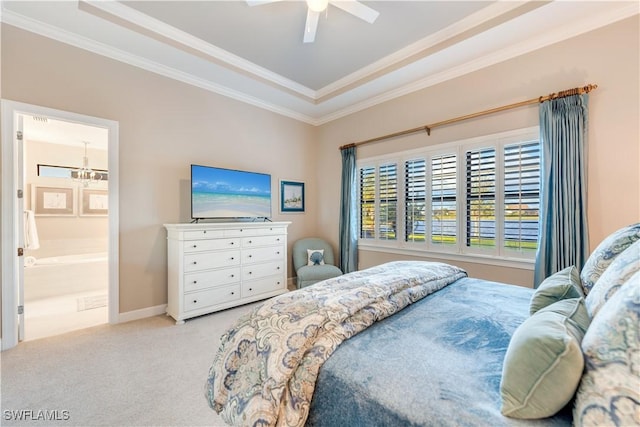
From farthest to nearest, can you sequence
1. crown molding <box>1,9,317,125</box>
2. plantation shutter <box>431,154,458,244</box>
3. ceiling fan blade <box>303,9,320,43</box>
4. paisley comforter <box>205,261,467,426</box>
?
1. plantation shutter <box>431,154,458,244</box>
2. crown molding <box>1,9,317,125</box>
3. ceiling fan blade <box>303,9,320,43</box>
4. paisley comforter <box>205,261,467,426</box>

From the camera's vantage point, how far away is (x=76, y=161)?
529 centimetres

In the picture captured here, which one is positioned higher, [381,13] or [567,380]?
[381,13]

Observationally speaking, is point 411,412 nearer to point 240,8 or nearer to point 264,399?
point 264,399

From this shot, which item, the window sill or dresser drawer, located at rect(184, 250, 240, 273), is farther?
dresser drawer, located at rect(184, 250, 240, 273)

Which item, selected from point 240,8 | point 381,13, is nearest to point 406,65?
point 381,13

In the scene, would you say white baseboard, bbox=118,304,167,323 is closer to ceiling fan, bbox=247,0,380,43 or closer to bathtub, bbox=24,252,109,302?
bathtub, bbox=24,252,109,302

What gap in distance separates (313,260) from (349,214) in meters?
0.91

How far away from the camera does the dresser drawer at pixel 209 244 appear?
2.98 m

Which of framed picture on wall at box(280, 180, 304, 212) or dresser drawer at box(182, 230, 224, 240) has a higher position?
framed picture on wall at box(280, 180, 304, 212)

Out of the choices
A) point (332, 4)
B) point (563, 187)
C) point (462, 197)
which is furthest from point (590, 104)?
point (332, 4)

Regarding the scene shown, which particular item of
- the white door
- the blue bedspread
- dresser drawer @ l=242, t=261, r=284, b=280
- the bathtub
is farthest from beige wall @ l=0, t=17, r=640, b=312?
the blue bedspread

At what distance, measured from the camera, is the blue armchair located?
3785 millimetres

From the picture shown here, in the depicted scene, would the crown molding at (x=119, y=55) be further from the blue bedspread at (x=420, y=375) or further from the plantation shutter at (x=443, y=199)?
the blue bedspread at (x=420, y=375)

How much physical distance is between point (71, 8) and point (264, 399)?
11.0 feet
